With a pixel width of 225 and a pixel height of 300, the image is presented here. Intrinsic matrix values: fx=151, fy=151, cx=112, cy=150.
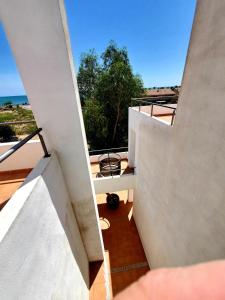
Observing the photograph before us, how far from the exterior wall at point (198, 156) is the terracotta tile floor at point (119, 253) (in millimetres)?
1663

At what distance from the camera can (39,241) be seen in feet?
4.99

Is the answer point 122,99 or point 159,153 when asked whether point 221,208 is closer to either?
point 159,153

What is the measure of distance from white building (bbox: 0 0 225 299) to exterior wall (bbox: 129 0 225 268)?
0.04 feet

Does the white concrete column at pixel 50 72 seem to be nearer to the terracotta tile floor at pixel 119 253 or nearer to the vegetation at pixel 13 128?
the vegetation at pixel 13 128

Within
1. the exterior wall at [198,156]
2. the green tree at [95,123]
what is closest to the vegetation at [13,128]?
the exterior wall at [198,156]

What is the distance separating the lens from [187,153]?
2398mm

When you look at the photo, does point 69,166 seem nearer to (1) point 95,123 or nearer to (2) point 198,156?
(2) point 198,156

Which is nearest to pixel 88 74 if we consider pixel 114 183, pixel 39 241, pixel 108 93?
pixel 108 93

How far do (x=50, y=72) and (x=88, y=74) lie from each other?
14.0 m

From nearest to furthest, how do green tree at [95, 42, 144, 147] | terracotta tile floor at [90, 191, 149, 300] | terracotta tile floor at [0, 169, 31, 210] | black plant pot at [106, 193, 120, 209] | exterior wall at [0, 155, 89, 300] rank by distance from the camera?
exterior wall at [0, 155, 89, 300] → terracotta tile floor at [0, 169, 31, 210] → terracotta tile floor at [90, 191, 149, 300] → black plant pot at [106, 193, 120, 209] → green tree at [95, 42, 144, 147]

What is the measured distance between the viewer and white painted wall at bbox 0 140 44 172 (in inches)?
133

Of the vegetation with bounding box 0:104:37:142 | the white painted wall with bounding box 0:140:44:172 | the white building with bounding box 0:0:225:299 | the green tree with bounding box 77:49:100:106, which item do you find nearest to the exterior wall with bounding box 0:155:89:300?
the white building with bounding box 0:0:225:299

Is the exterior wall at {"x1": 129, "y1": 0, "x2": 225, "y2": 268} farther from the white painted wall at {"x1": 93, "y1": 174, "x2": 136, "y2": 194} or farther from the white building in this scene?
the white painted wall at {"x1": 93, "y1": 174, "x2": 136, "y2": 194}

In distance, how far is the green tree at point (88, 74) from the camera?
13.8 m
